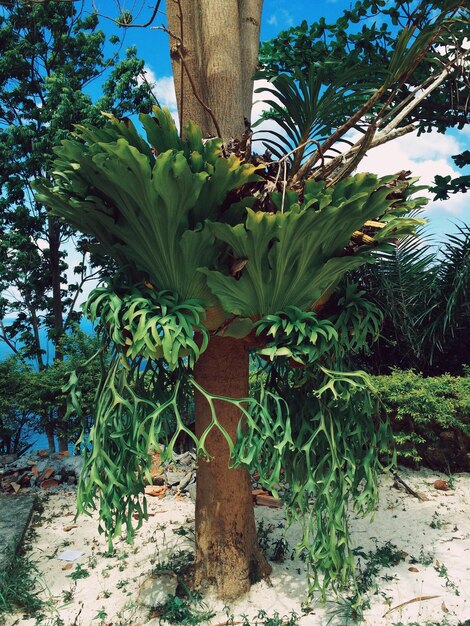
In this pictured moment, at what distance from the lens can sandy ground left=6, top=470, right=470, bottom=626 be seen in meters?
3.11

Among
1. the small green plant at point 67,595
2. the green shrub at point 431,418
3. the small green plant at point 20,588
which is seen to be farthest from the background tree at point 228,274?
the green shrub at point 431,418

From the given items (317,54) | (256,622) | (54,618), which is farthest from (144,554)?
(317,54)

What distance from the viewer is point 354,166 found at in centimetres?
281

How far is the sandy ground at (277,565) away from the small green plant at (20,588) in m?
0.07

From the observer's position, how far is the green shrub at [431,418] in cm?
489

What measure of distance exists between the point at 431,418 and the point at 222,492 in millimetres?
2577

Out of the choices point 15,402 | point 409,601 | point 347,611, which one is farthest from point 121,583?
point 15,402

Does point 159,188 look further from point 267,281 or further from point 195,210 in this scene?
point 267,281

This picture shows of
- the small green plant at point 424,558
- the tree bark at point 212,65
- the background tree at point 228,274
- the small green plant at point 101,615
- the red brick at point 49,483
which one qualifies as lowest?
the small green plant at point 101,615

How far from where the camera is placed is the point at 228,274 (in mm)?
2688

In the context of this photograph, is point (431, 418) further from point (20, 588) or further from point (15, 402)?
point (15, 402)

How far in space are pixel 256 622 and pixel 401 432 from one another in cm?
263

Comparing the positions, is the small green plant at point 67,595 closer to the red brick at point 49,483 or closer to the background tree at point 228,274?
the background tree at point 228,274

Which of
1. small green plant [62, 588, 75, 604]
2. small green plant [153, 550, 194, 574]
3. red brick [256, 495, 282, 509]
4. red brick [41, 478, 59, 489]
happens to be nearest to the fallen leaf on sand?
small green plant [153, 550, 194, 574]
